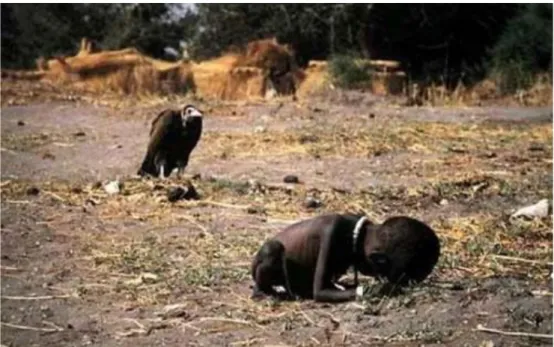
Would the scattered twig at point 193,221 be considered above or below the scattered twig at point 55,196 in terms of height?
above

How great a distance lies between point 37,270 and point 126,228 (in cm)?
81

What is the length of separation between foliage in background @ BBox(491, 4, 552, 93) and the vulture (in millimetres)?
9301

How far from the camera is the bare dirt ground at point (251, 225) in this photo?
341 centimetres

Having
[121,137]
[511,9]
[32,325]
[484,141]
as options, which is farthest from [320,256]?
[511,9]

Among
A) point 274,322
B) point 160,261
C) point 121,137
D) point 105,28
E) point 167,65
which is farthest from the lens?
point 105,28

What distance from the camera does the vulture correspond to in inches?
255

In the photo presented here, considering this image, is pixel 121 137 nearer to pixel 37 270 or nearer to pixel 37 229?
pixel 37 229

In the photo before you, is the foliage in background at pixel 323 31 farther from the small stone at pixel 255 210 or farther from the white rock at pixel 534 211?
the white rock at pixel 534 211

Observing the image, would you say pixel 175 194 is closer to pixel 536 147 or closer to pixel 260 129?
pixel 536 147

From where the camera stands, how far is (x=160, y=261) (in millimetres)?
4395

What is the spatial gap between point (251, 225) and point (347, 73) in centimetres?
901

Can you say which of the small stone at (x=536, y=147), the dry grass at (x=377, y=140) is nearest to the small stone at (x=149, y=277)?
the dry grass at (x=377, y=140)

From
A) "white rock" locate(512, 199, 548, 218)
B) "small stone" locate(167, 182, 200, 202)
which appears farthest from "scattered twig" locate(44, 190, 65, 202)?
"white rock" locate(512, 199, 548, 218)

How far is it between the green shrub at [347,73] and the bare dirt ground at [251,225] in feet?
11.6
